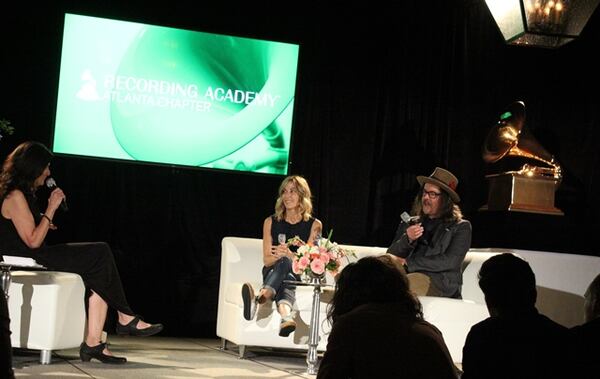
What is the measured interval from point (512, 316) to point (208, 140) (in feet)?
18.9

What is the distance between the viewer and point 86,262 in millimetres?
6109

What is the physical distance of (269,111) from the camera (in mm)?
8430

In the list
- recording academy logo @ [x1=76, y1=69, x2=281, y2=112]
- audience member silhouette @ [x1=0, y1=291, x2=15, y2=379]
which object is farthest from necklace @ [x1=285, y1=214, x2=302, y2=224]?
audience member silhouette @ [x1=0, y1=291, x2=15, y2=379]

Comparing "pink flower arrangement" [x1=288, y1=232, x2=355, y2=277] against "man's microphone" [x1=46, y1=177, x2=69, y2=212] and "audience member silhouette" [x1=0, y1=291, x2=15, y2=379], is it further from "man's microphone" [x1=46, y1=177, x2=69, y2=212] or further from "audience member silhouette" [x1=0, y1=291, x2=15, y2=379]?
"audience member silhouette" [x1=0, y1=291, x2=15, y2=379]

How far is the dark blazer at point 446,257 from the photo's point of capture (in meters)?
6.97

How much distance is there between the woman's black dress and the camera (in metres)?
6.05

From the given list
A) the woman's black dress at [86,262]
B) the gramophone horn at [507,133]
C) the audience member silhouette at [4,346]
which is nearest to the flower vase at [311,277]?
the woman's black dress at [86,262]

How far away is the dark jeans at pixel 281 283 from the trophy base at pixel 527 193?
206cm

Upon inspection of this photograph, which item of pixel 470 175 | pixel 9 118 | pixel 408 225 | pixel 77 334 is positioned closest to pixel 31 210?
pixel 77 334

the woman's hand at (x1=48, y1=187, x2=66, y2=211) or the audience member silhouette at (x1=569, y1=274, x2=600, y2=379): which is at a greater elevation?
the woman's hand at (x1=48, y1=187, x2=66, y2=211)

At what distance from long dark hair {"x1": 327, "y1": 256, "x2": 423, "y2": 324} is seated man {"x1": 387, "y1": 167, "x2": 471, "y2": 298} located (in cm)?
424

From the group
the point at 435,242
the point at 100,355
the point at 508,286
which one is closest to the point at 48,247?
the point at 100,355

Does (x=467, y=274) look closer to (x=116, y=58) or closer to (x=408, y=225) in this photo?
(x=408, y=225)

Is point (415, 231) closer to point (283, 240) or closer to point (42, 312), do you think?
point (283, 240)
